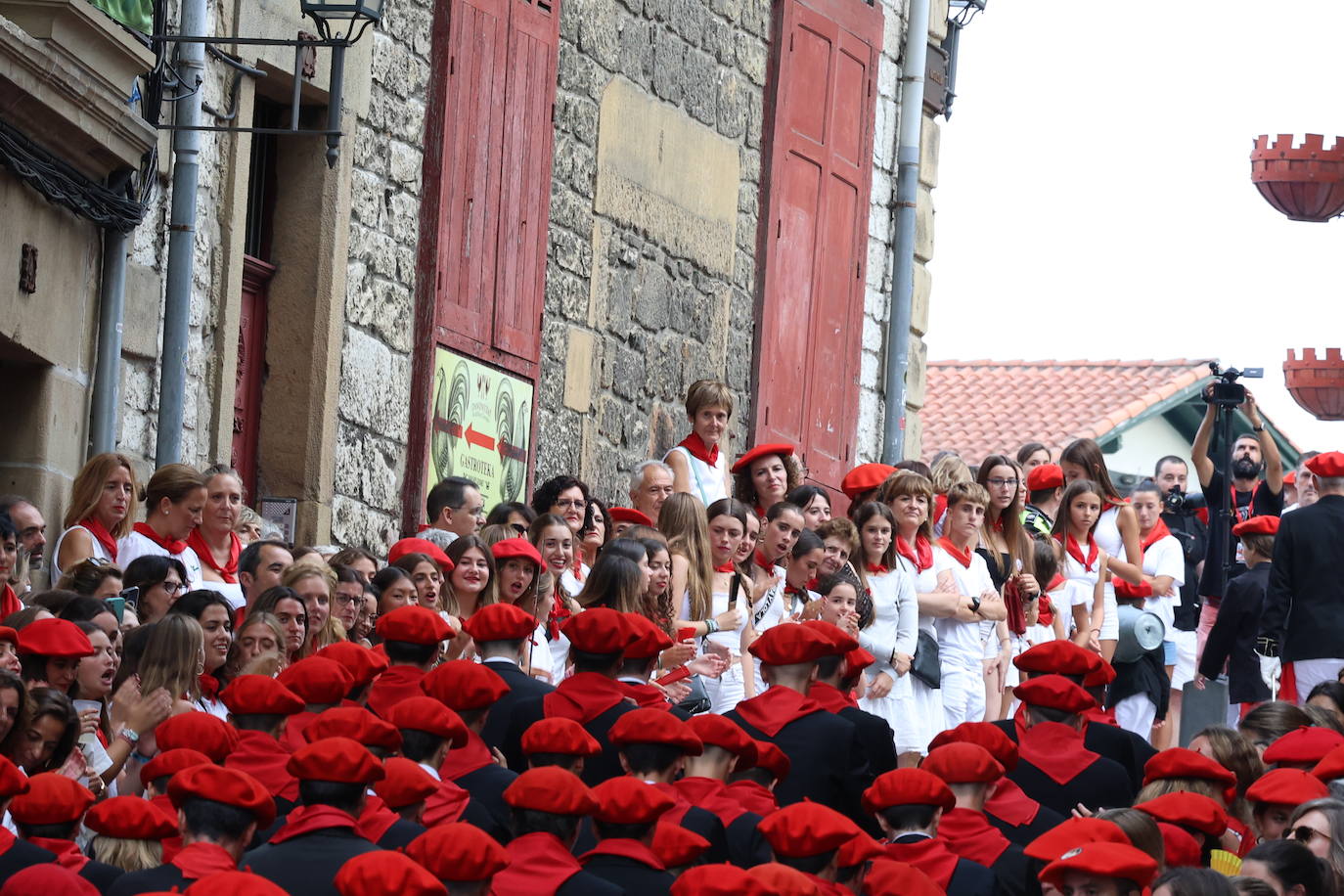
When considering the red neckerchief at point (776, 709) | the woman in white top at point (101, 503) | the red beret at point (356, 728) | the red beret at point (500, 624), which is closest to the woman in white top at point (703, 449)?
the woman in white top at point (101, 503)

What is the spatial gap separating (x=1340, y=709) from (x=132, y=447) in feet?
15.9

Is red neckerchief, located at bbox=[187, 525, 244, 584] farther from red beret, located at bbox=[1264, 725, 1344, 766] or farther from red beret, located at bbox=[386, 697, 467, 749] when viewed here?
red beret, located at bbox=[1264, 725, 1344, 766]

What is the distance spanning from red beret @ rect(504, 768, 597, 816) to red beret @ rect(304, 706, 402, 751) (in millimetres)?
544

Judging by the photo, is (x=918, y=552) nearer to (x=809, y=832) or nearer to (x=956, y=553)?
(x=956, y=553)

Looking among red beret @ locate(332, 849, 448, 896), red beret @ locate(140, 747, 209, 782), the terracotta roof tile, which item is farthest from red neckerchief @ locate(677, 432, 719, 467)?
the terracotta roof tile

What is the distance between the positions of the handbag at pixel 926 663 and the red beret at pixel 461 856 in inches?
198

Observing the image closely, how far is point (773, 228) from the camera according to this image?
1478cm

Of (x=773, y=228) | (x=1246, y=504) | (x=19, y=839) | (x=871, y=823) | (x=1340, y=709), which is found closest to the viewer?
(x=19, y=839)

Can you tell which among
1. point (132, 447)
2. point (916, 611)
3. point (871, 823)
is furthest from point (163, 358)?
point (871, 823)

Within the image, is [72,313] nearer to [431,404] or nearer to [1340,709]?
[431,404]

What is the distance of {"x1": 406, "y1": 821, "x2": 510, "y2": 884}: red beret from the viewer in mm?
5168

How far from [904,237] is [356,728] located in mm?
10567

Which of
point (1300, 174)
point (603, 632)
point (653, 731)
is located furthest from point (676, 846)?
point (1300, 174)

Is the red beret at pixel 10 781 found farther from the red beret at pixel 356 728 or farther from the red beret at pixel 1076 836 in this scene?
the red beret at pixel 1076 836
